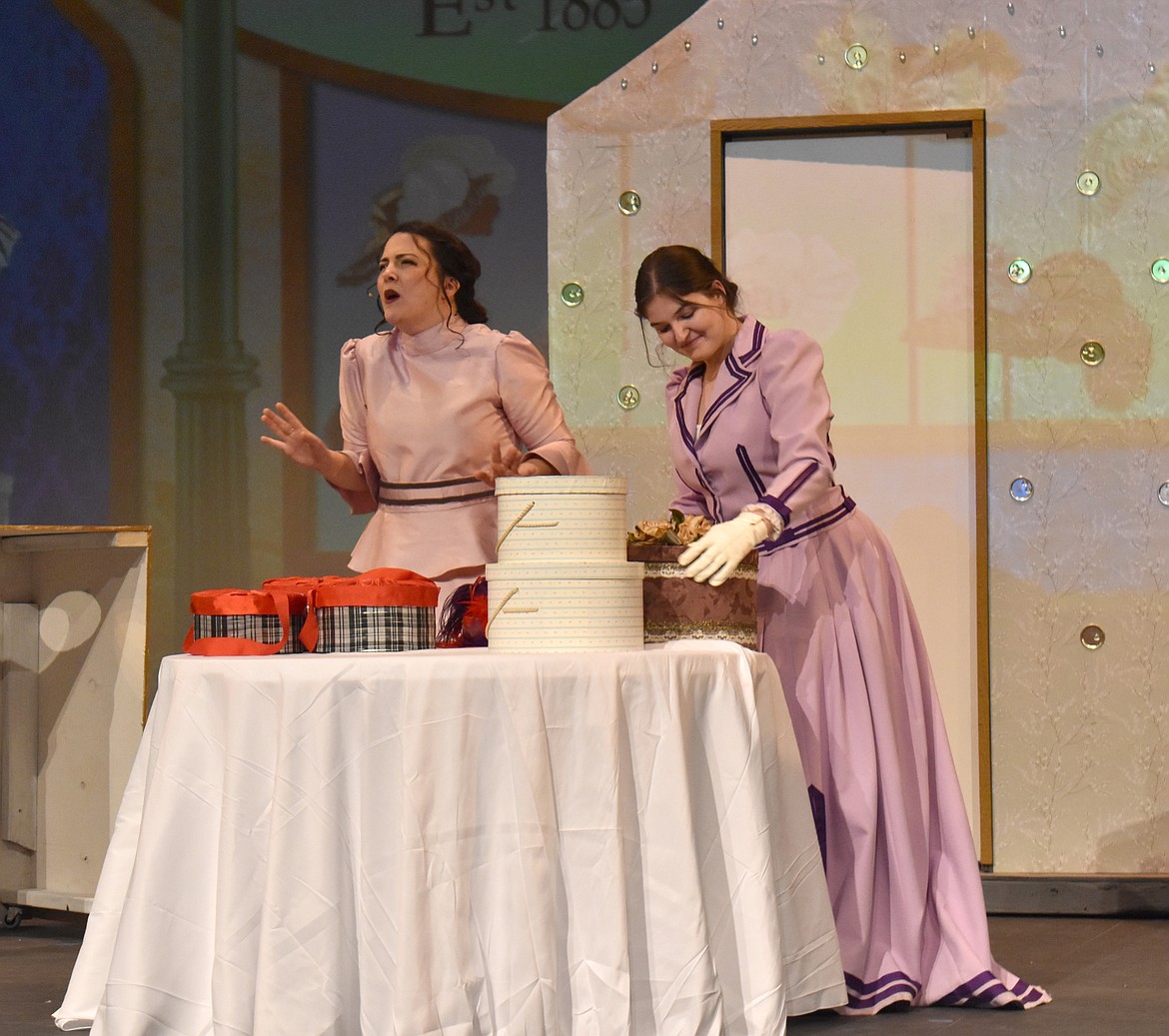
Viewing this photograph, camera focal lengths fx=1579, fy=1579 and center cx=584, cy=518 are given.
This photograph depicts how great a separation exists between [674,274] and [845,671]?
2.69ft

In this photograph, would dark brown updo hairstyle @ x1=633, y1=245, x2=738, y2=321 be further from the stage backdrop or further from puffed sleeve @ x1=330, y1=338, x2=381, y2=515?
the stage backdrop

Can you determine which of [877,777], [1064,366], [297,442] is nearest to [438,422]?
[297,442]

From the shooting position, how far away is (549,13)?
4859 mm

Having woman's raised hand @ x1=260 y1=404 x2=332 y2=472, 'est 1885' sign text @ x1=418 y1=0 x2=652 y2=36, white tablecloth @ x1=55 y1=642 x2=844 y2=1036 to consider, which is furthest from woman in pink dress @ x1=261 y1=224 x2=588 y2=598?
'est 1885' sign text @ x1=418 y1=0 x2=652 y2=36

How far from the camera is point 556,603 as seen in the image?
93.6 inches

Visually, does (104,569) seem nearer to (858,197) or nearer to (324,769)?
(324,769)

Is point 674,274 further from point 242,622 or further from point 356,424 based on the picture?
point 242,622

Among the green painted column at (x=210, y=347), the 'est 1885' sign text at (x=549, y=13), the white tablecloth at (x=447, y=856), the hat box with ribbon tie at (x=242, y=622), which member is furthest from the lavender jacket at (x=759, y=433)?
the green painted column at (x=210, y=347)

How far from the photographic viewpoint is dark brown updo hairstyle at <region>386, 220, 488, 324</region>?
134 inches

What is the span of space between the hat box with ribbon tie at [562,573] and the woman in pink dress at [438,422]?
849mm

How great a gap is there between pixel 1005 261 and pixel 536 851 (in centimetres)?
→ 277

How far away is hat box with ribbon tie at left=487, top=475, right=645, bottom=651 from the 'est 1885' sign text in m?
2.69

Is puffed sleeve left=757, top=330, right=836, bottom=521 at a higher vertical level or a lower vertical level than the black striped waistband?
higher

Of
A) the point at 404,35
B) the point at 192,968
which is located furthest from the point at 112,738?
the point at 404,35
